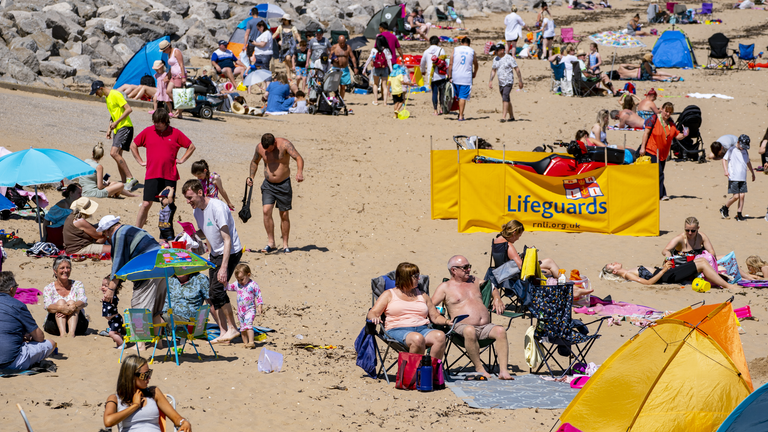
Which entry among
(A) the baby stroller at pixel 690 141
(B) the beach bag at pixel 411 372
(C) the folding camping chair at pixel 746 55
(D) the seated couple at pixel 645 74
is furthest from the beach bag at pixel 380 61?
(B) the beach bag at pixel 411 372

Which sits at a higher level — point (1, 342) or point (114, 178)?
point (114, 178)

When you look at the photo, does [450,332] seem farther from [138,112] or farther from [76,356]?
[138,112]

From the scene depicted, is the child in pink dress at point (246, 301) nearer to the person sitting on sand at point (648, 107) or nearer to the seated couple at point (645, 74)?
the person sitting on sand at point (648, 107)

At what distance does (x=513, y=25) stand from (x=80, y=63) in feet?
40.8

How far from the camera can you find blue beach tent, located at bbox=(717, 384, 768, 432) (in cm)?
534

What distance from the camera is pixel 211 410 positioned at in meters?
6.55

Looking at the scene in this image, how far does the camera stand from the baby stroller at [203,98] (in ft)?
59.4

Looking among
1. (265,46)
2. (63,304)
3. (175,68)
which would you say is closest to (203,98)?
(175,68)

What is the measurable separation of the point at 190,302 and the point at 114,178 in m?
6.76

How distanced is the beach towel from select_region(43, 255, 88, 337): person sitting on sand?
31.8 inches

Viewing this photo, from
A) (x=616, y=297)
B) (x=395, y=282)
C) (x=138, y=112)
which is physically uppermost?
(x=138, y=112)

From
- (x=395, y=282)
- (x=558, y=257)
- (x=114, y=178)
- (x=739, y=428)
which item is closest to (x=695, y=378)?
(x=739, y=428)

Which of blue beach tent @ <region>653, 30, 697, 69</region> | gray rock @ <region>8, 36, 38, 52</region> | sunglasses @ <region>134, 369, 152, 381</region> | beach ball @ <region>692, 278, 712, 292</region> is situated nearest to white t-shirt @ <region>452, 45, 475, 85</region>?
beach ball @ <region>692, 278, 712, 292</region>

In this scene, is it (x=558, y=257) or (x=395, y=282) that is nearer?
(x=395, y=282)
